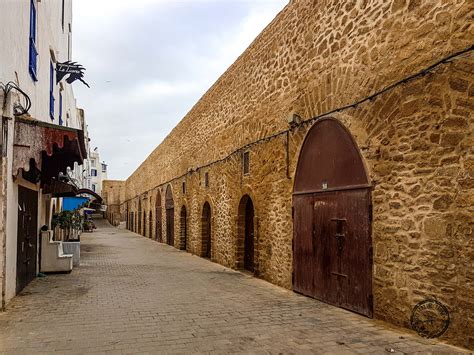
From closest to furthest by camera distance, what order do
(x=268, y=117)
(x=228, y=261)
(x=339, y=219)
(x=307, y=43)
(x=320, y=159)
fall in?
(x=339, y=219), (x=320, y=159), (x=307, y=43), (x=268, y=117), (x=228, y=261)

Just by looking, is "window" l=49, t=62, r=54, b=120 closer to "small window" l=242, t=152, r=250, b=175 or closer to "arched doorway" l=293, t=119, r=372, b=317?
"small window" l=242, t=152, r=250, b=175

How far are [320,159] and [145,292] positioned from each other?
13.6ft

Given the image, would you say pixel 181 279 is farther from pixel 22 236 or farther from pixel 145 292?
pixel 22 236

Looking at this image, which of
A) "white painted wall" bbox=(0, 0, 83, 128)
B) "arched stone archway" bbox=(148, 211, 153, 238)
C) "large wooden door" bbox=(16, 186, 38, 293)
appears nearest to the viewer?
"white painted wall" bbox=(0, 0, 83, 128)

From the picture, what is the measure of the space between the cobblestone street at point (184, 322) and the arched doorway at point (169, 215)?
1091 cm

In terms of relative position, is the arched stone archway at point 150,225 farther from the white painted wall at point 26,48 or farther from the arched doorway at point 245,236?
the arched doorway at point 245,236

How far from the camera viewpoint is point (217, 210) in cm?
1334

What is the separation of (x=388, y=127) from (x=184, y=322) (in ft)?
12.7

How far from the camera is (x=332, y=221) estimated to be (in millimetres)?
7117

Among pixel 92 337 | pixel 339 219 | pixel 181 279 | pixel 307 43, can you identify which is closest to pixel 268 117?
pixel 307 43

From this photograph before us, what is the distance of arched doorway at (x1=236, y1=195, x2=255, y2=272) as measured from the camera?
37.3ft

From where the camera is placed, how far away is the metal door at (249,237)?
→ 11328mm

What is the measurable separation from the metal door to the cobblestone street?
1.82 metres

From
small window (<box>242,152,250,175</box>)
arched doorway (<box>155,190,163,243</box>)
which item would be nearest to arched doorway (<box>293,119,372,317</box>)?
small window (<box>242,152,250,175</box>)
